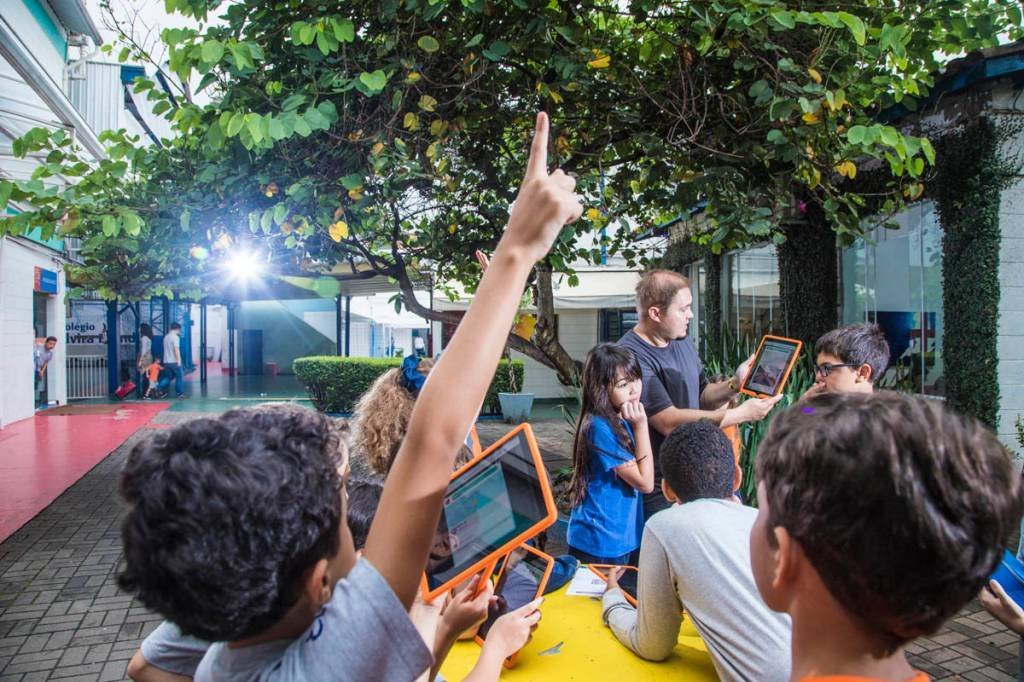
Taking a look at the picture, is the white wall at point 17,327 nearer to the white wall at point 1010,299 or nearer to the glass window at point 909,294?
the glass window at point 909,294

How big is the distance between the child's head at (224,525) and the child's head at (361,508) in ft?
2.67

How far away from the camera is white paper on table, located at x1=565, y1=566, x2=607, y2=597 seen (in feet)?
7.72

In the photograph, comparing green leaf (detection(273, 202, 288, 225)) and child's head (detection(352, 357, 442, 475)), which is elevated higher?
green leaf (detection(273, 202, 288, 225))

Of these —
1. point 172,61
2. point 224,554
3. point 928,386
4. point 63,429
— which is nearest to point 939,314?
point 928,386

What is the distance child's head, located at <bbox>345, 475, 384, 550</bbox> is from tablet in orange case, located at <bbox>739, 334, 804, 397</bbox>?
6.67 ft

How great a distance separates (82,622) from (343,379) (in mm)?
10092

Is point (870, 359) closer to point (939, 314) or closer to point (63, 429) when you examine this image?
point (939, 314)

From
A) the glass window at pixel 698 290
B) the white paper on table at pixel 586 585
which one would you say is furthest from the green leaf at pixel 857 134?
the glass window at pixel 698 290

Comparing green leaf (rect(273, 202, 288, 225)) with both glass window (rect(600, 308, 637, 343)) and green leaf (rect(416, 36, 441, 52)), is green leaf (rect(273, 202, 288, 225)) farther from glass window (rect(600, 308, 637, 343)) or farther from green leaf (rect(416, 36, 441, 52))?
glass window (rect(600, 308, 637, 343))

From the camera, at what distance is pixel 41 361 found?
45.0 feet

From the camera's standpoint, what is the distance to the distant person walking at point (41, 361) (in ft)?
44.8

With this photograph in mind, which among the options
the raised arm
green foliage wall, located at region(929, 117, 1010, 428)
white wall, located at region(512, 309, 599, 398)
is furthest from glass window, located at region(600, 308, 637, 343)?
the raised arm

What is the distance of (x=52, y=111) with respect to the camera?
31.8ft

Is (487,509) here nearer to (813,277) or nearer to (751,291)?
(813,277)
